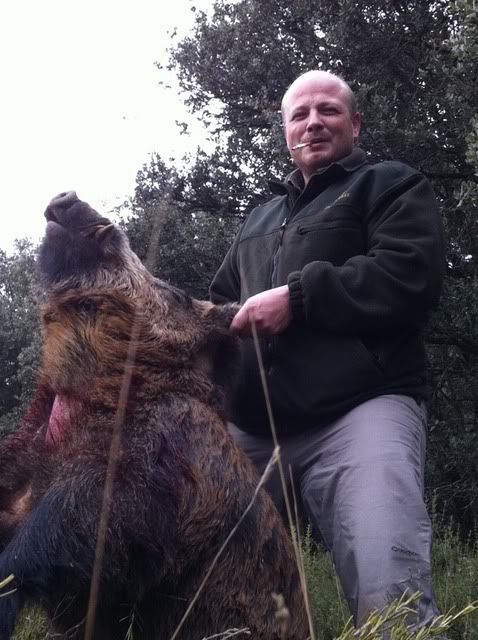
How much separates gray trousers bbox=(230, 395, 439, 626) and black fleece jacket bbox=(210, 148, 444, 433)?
96mm

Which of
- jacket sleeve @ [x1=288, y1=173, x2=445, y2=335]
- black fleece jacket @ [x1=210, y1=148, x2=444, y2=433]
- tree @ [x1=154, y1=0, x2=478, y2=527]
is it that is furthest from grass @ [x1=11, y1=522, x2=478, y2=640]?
tree @ [x1=154, y1=0, x2=478, y2=527]

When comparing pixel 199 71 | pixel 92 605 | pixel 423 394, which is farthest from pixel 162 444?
pixel 199 71

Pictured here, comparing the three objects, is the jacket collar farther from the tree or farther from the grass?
the tree

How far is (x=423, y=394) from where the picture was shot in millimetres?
3760

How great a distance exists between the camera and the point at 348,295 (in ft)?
11.5

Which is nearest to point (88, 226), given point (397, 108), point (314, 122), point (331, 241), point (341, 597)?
point (331, 241)

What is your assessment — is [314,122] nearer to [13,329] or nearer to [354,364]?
[354,364]

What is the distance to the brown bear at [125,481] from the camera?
2.75 meters

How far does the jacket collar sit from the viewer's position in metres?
4.05

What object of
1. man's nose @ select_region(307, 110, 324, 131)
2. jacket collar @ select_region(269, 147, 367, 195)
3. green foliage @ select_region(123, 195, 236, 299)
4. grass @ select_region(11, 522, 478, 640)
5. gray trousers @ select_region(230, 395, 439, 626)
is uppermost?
green foliage @ select_region(123, 195, 236, 299)

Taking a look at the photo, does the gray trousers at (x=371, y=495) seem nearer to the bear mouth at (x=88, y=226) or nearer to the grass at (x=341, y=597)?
the grass at (x=341, y=597)

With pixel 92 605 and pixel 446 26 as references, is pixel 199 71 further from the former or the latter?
pixel 92 605

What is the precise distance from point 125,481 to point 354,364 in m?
1.16

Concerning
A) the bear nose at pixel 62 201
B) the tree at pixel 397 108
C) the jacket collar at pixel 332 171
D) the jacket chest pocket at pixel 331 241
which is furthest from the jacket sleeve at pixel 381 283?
the tree at pixel 397 108
